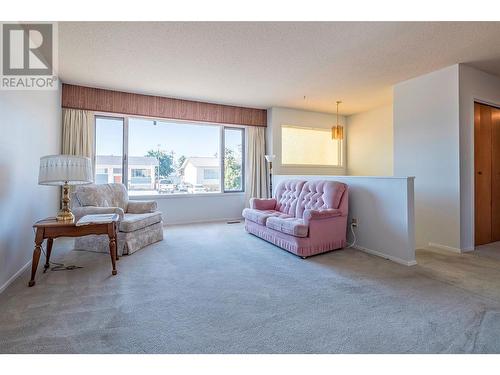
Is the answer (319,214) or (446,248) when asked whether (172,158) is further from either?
(446,248)

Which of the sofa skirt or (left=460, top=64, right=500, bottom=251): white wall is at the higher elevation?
(left=460, top=64, right=500, bottom=251): white wall

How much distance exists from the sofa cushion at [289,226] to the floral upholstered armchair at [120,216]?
1.70m

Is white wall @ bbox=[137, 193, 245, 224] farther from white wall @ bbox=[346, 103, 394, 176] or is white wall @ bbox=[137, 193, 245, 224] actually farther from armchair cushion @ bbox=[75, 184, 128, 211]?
white wall @ bbox=[346, 103, 394, 176]

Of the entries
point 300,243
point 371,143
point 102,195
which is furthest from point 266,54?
point 371,143

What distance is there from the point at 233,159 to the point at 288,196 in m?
2.14

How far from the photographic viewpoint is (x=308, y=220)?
306 cm

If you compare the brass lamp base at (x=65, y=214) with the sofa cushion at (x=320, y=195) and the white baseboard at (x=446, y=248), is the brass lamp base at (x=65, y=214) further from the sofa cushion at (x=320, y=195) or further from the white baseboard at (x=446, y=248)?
the white baseboard at (x=446, y=248)

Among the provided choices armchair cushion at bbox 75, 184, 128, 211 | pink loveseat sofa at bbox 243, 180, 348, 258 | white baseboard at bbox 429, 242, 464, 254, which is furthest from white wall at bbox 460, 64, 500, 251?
armchair cushion at bbox 75, 184, 128, 211

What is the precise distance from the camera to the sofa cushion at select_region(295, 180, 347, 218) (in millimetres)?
3367

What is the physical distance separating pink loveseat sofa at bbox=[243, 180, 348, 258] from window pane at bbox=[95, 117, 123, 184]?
273 cm

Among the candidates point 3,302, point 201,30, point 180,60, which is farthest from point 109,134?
point 3,302
